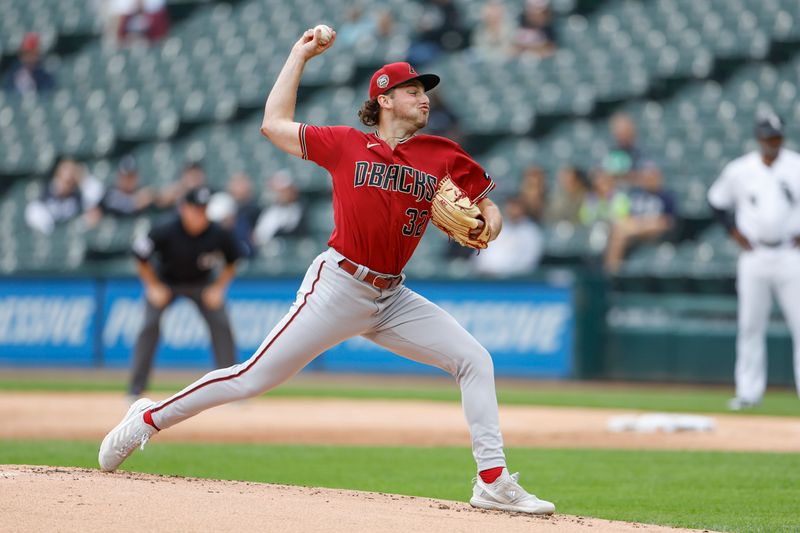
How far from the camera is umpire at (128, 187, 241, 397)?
11.4 m

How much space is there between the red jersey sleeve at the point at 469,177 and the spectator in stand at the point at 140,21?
60.6ft

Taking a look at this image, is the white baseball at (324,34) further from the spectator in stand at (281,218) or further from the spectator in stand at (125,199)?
the spectator in stand at (125,199)

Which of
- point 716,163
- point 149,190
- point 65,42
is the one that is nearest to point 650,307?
point 716,163

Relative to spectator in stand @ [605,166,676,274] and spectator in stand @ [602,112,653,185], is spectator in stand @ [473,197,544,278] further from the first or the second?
spectator in stand @ [602,112,653,185]

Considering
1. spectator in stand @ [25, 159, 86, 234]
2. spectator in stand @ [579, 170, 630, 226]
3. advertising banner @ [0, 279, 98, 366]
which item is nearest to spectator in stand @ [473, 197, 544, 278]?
spectator in stand @ [579, 170, 630, 226]

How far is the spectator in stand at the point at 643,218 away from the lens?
49.8 feet

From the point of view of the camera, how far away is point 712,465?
26.0 ft

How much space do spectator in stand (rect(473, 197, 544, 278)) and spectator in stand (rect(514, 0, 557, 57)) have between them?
3782 mm

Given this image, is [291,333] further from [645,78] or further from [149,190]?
[149,190]

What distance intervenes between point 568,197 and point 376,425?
636 centimetres

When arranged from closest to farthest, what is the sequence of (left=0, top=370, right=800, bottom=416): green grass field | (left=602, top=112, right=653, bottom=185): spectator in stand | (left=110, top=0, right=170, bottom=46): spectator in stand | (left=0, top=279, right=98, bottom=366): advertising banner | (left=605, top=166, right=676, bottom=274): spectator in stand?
(left=0, top=370, right=800, bottom=416): green grass field < (left=605, top=166, right=676, bottom=274): spectator in stand < (left=602, top=112, right=653, bottom=185): spectator in stand < (left=0, top=279, right=98, bottom=366): advertising banner < (left=110, top=0, right=170, bottom=46): spectator in stand

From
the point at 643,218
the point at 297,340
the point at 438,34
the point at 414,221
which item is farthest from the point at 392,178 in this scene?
the point at 438,34

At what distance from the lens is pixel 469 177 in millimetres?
5949

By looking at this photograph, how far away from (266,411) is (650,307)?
5.04 meters
